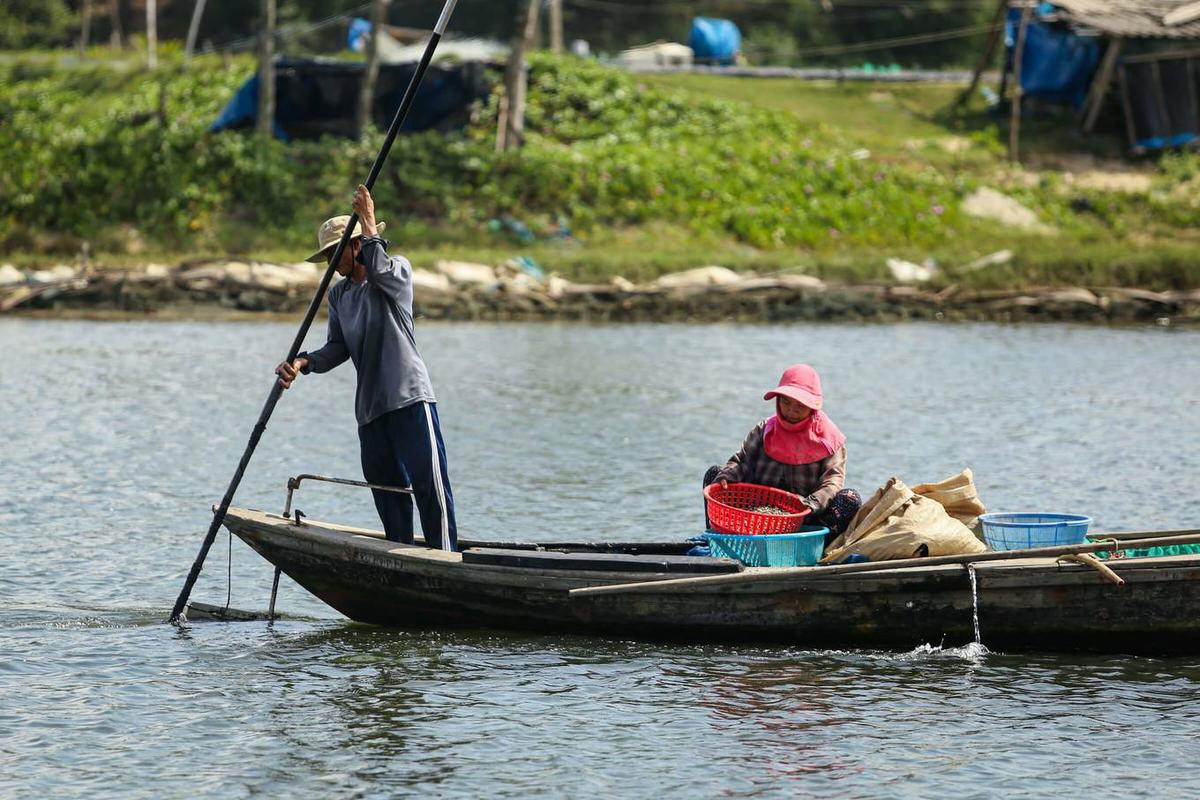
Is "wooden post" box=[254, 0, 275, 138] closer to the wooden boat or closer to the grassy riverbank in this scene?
the grassy riverbank

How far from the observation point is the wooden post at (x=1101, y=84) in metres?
33.7

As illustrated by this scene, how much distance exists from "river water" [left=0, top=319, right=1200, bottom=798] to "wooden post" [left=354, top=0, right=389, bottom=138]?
10995 mm

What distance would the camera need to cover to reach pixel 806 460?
857 cm

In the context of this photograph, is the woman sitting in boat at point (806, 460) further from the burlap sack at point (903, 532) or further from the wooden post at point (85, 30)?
the wooden post at point (85, 30)

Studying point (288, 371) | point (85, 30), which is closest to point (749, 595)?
point (288, 371)

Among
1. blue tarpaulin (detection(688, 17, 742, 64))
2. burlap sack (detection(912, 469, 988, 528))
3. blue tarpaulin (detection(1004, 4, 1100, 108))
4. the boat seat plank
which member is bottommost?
the boat seat plank

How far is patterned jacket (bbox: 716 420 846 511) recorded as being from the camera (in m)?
8.50

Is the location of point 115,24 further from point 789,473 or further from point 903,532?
point 903,532

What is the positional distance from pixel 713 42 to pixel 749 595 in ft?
115

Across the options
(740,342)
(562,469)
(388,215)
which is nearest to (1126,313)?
(740,342)

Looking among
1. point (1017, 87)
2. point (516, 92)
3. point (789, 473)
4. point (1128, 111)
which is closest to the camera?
point (789, 473)

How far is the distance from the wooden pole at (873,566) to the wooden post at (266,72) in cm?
2303

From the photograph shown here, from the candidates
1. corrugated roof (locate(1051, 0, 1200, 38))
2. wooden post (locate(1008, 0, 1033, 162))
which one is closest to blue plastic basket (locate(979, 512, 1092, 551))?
wooden post (locate(1008, 0, 1033, 162))

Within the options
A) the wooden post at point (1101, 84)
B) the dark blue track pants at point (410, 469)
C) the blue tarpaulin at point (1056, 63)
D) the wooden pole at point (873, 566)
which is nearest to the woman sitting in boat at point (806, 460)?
the wooden pole at point (873, 566)
